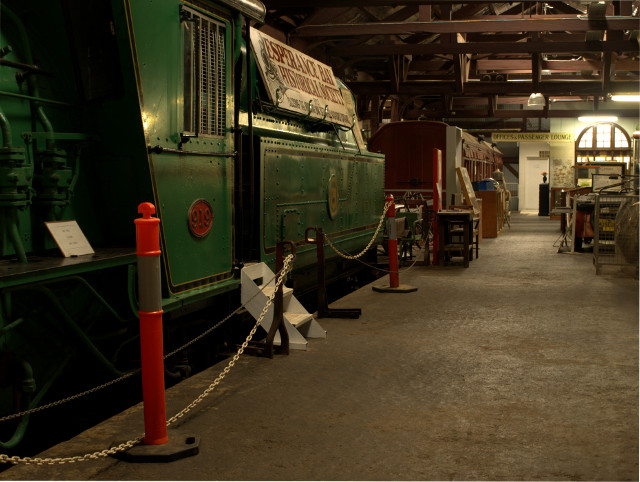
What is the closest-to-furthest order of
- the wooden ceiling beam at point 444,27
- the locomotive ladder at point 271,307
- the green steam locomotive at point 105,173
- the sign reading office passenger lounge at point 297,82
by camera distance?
→ 1. the green steam locomotive at point 105,173
2. the locomotive ladder at point 271,307
3. the sign reading office passenger lounge at point 297,82
4. the wooden ceiling beam at point 444,27

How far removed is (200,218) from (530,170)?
31.4 meters

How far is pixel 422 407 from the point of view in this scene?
4.21 m

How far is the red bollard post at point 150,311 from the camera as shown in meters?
3.34

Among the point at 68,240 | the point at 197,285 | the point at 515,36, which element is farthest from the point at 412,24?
the point at 68,240

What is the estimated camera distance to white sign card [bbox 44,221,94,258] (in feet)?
12.5

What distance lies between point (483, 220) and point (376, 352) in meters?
13.3

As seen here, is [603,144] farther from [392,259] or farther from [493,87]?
[392,259]

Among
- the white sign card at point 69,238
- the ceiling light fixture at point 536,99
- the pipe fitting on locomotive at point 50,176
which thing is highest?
the ceiling light fixture at point 536,99

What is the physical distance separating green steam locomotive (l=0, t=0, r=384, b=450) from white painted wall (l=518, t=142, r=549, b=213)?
29932mm

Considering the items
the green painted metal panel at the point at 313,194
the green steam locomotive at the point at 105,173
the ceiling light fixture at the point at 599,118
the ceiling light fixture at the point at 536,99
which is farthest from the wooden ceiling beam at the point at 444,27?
the ceiling light fixture at the point at 599,118

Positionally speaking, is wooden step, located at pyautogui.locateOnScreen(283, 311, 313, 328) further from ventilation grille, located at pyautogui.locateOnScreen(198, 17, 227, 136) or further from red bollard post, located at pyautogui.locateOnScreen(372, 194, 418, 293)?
red bollard post, located at pyautogui.locateOnScreen(372, 194, 418, 293)

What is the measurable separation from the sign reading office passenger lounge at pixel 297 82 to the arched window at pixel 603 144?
895 inches

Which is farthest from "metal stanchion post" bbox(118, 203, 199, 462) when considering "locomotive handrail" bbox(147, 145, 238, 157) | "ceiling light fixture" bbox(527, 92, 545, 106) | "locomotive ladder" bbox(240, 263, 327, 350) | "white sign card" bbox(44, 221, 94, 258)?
"ceiling light fixture" bbox(527, 92, 545, 106)

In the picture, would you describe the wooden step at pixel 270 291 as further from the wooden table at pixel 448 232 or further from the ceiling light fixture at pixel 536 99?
the ceiling light fixture at pixel 536 99
